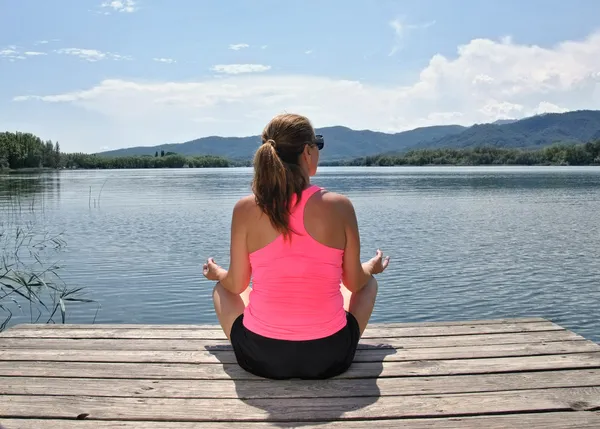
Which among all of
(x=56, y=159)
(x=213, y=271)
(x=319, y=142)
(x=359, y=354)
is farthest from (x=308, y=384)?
(x=56, y=159)

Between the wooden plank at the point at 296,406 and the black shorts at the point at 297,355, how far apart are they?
26cm

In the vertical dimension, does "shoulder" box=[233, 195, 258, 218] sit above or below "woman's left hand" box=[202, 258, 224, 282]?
above

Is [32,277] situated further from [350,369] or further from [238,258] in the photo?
[350,369]

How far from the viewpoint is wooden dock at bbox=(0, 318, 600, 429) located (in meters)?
2.80

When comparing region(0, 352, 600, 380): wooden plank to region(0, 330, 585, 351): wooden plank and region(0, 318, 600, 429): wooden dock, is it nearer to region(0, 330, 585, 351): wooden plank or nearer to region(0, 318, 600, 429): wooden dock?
region(0, 318, 600, 429): wooden dock

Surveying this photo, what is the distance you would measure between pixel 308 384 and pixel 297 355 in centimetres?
17

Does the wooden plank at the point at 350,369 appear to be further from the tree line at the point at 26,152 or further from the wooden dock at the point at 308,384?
the tree line at the point at 26,152

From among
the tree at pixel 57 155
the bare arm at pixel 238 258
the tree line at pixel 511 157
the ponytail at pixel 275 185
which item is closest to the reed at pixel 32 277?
the bare arm at pixel 238 258

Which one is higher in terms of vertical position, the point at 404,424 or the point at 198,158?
the point at 198,158

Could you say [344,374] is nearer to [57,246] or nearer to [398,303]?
[398,303]

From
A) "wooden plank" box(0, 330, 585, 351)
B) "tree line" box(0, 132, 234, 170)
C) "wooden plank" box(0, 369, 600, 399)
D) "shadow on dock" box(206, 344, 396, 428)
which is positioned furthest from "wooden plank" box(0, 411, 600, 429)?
"tree line" box(0, 132, 234, 170)

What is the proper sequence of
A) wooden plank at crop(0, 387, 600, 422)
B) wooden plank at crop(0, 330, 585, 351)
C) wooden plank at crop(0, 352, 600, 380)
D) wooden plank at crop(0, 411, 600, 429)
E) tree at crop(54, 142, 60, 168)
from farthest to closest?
1. tree at crop(54, 142, 60, 168)
2. wooden plank at crop(0, 330, 585, 351)
3. wooden plank at crop(0, 352, 600, 380)
4. wooden plank at crop(0, 387, 600, 422)
5. wooden plank at crop(0, 411, 600, 429)

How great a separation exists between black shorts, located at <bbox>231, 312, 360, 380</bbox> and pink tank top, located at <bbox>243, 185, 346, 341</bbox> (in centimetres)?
6

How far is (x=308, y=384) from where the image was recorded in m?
3.22
